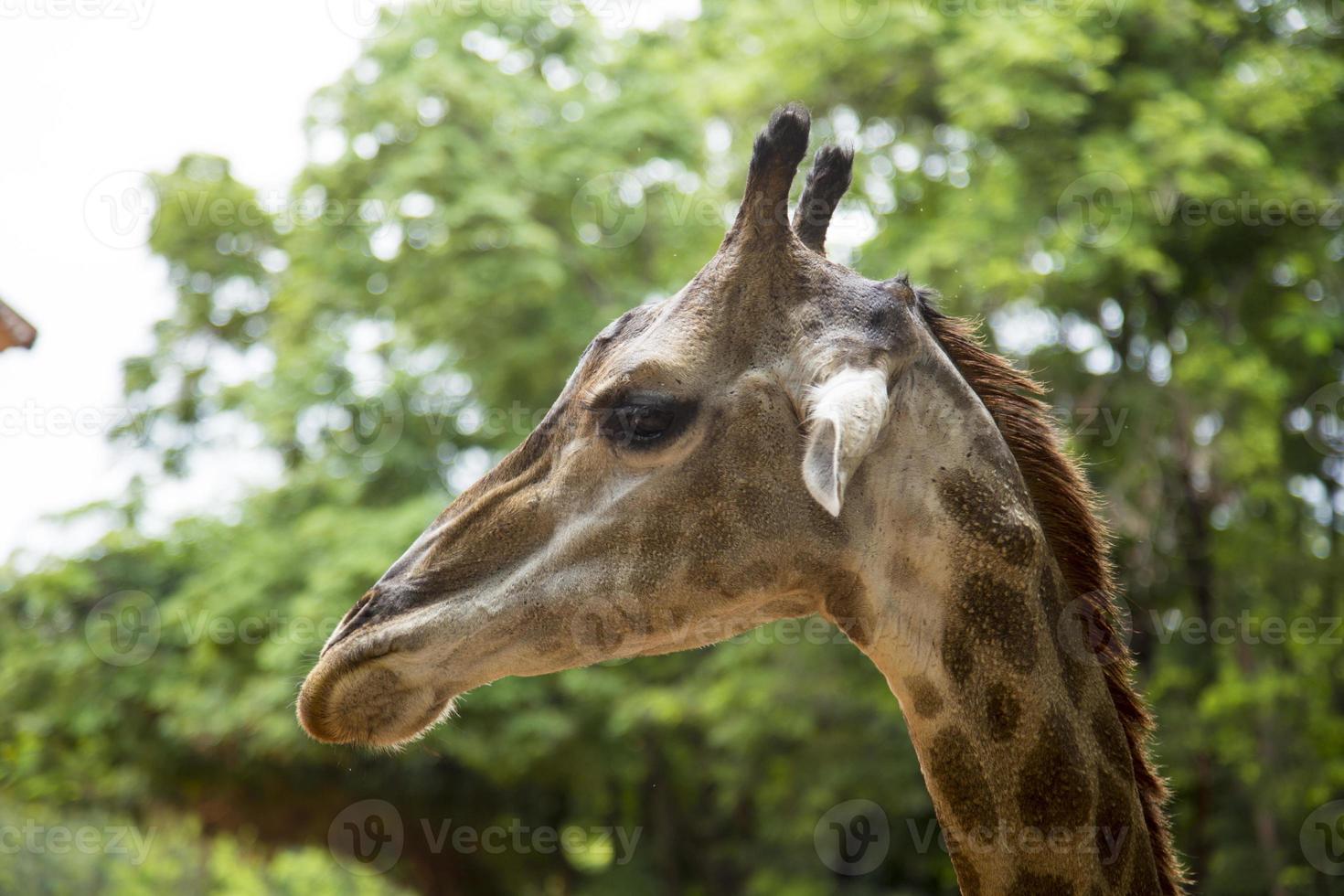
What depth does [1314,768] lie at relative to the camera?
10.1 meters

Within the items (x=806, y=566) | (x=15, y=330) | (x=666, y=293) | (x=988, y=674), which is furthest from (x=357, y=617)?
(x=666, y=293)

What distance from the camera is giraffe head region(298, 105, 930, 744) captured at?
2516mm

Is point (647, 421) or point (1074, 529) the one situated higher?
point (647, 421)

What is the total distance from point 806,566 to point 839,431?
1.40 ft

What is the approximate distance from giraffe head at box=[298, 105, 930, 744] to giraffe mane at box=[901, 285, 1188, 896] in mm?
232

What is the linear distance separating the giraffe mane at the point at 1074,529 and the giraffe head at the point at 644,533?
23 centimetres

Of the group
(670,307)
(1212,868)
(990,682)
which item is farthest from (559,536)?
(1212,868)

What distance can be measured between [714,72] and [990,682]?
1089cm

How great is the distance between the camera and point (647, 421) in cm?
260

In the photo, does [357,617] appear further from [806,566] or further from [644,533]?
[806,566]

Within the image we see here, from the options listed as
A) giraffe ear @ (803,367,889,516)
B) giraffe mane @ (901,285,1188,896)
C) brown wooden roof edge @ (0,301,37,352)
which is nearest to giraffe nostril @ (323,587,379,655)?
giraffe ear @ (803,367,889,516)

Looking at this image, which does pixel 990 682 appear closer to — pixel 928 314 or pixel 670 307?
pixel 928 314

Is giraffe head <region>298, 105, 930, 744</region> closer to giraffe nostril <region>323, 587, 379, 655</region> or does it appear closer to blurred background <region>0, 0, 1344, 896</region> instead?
giraffe nostril <region>323, 587, 379, 655</region>

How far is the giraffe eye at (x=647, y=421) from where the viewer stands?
260 centimetres
